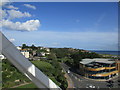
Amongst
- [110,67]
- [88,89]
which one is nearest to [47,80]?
[88,89]

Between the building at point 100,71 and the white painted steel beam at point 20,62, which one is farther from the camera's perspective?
the building at point 100,71

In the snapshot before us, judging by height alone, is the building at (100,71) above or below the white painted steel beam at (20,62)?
below

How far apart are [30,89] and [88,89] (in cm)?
221

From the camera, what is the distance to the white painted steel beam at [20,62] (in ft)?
1.86

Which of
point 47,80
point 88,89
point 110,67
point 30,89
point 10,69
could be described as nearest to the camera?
point 47,80

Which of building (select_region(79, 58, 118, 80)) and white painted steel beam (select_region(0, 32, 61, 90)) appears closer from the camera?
white painted steel beam (select_region(0, 32, 61, 90))

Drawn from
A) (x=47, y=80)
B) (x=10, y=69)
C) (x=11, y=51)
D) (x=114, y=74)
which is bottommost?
(x=114, y=74)

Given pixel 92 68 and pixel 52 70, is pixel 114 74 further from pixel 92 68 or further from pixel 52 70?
pixel 52 70

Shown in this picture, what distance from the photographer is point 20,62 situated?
60cm

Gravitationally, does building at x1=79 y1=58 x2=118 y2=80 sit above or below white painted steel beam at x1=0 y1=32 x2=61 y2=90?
below

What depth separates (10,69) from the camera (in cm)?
730

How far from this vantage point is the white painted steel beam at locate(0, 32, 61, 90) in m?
0.57

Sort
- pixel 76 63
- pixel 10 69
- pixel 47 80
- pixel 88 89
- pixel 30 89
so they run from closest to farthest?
pixel 47 80 → pixel 30 89 → pixel 88 89 → pixel 10 69 → pixel 76 63

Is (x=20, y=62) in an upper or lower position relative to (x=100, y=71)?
upper
